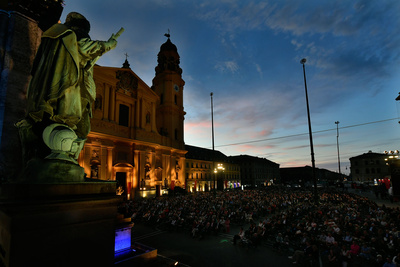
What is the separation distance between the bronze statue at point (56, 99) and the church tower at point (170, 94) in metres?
34.1

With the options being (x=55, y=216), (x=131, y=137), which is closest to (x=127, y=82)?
(x=131, y=137)

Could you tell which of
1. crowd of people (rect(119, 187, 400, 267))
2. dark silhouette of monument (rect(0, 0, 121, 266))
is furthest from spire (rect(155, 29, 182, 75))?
dark silhouette of monument (rect(0, 0, 121, 266))

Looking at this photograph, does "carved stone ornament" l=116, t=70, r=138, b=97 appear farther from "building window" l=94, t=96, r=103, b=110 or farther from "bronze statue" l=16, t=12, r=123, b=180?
"bronze statue" l=16, t=12, r=123, b=180

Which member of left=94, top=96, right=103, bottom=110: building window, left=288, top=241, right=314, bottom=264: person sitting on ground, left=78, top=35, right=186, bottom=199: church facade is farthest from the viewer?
left=94, top=96, right=103, bottom=110: building window

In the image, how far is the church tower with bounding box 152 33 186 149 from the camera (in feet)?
129

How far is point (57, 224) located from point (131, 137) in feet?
94.1

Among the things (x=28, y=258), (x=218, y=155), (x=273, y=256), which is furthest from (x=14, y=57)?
(x=218, y=155)

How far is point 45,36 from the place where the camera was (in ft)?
11.0

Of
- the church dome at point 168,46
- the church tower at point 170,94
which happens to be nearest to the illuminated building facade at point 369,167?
the church tower at point 170,94

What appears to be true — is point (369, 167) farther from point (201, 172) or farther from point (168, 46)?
point (168, 46)

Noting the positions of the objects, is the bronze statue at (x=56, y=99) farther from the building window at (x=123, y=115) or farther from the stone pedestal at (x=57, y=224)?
the building window at (x=123, y=115)

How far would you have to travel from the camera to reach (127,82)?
31.7 metres

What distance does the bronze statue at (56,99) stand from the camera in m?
3.09

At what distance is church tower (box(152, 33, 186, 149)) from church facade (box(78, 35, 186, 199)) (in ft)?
0.64
